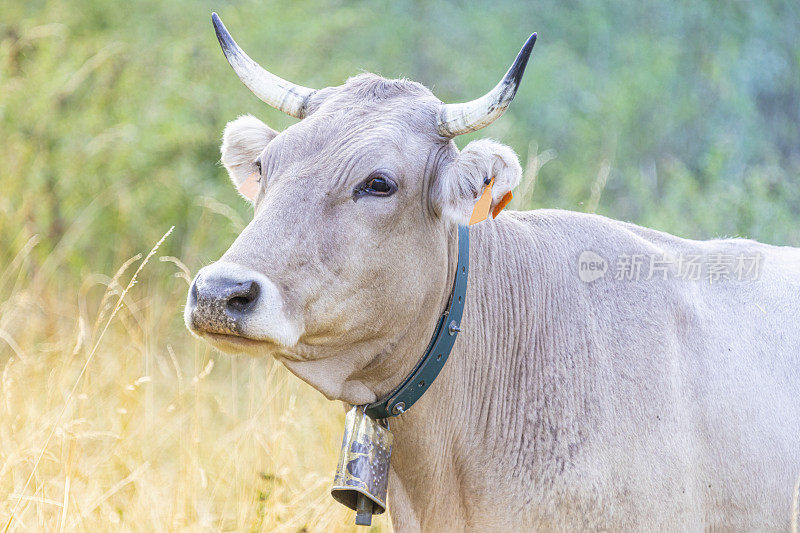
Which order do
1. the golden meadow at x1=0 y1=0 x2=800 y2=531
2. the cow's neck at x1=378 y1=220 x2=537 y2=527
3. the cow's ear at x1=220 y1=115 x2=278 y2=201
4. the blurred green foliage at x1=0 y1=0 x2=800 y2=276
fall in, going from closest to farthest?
the cow's neck at x1=378 y1=220 x2=537 y2=527 < the cow's ear at x1=220 y1=115 x2=278 y2=201 < the golden meadow at x1=0 y1=0 x2=800 y2=531 < the blurred green foliage at x1=0 y1=0 x2=800 y2=276

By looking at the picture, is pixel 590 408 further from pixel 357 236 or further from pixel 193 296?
pixel 193 296

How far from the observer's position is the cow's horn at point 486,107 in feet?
10.2

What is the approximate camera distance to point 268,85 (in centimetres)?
375

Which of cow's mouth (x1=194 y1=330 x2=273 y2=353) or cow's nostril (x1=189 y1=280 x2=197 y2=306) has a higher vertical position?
cow's nostril (x1=189 y1=280 x2=197 y2=306)

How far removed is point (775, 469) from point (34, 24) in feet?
28.5

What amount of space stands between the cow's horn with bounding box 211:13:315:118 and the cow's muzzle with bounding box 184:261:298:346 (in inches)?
42.9

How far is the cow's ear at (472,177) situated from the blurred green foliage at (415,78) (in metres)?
2.82

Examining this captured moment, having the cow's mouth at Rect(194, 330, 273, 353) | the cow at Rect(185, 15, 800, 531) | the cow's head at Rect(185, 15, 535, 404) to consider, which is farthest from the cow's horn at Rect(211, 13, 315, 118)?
the cow's mouth at Rect(194, 330, 273, 353)

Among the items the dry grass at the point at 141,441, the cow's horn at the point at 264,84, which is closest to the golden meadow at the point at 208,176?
the dry grass at the point at 141,441

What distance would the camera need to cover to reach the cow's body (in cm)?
346

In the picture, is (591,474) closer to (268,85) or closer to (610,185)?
(268,85)

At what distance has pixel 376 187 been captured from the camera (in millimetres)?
3264

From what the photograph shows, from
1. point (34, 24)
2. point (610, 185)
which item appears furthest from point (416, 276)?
point (610, 185)

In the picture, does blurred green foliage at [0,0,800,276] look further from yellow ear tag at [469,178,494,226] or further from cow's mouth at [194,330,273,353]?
cow's mouth at [194,330,273,353]
